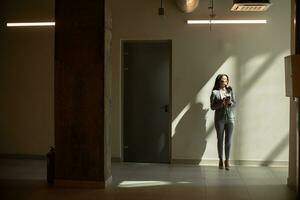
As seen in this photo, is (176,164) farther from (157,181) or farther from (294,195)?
(294,195)

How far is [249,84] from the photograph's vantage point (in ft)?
27.6

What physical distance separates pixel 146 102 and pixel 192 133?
109 cm

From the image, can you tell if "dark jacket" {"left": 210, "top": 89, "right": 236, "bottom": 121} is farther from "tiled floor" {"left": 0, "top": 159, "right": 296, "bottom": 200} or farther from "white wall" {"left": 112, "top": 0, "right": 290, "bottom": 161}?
"tiled floor" {"left": 0, "top": 159, "right": 296, "bottom": 200}

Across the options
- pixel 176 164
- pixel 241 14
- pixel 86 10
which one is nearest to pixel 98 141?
pixel 86 10

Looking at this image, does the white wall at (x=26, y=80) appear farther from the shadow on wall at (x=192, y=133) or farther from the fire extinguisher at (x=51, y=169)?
the shadow on wall at (x=192, y=133)

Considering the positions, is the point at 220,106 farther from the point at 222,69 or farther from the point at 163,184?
the point at 163,184

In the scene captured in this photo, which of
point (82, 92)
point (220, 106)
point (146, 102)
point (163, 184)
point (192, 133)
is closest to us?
point (82, 92)

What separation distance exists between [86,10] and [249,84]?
11.5 ft

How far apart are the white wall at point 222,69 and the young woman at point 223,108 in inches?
15.6

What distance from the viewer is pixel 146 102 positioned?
886 cm

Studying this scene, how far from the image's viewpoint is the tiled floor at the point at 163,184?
610cm

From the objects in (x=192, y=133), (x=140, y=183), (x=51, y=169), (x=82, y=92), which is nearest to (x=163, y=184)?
(x=140, y=183)

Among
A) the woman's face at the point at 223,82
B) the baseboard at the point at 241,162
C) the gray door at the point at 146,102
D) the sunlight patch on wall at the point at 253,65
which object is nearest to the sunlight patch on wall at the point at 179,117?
the gray door at the point at 146,102

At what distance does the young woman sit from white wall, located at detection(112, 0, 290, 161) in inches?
15.6
